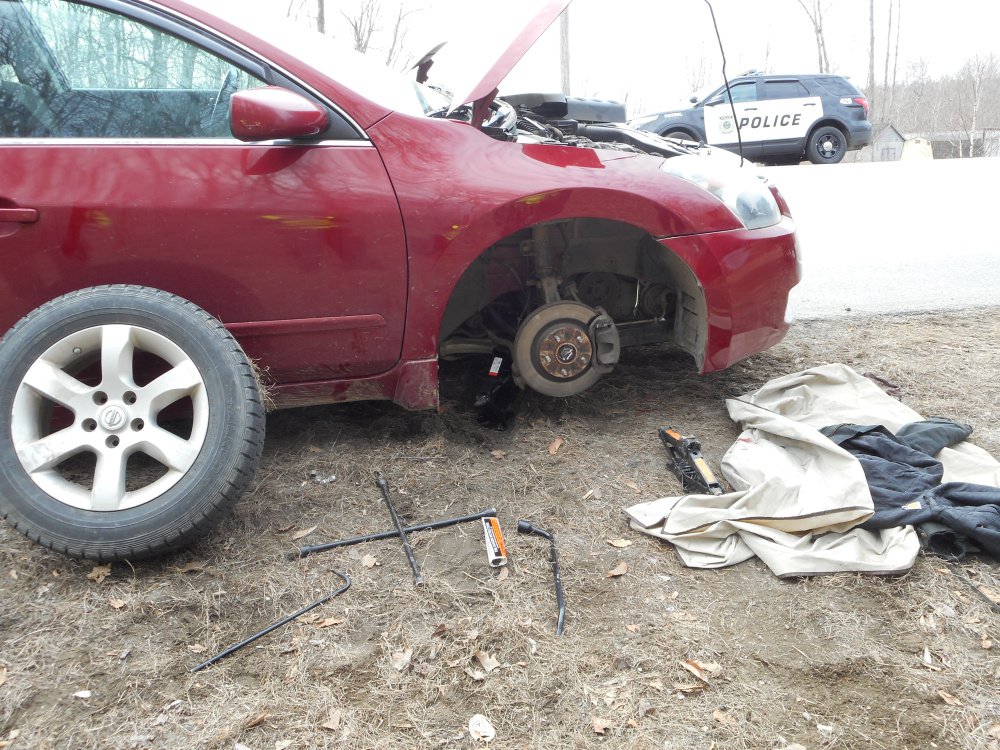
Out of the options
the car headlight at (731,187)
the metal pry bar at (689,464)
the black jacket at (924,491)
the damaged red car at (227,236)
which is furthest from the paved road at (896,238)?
the damaged red car at (227,236)

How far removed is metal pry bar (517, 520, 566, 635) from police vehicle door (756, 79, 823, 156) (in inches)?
504

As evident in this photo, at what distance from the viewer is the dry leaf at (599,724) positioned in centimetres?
160

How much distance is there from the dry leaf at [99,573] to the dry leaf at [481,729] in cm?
126

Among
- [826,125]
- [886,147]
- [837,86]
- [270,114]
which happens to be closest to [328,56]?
[270,114]

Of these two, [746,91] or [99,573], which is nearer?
[99,573]

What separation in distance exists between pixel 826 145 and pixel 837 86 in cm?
105

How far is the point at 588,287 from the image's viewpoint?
132 inches

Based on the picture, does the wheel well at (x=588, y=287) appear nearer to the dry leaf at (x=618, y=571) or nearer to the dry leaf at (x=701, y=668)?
the dry leaf at (x=618, y=571)

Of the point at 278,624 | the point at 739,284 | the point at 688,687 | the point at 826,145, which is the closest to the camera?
the point at 688,687

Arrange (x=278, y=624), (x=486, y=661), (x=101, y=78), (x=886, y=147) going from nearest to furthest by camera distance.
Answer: (x=486, y=661) < (x=278, y=624) < (x=101, y=78) < (x=886, y=147)

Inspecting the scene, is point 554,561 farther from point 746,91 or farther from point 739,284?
point 746,91

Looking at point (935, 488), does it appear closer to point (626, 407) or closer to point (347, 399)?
point (626, 407)

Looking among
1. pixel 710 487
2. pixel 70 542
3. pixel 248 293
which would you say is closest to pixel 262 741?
pixel 70 542

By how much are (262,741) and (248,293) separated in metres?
1.46
